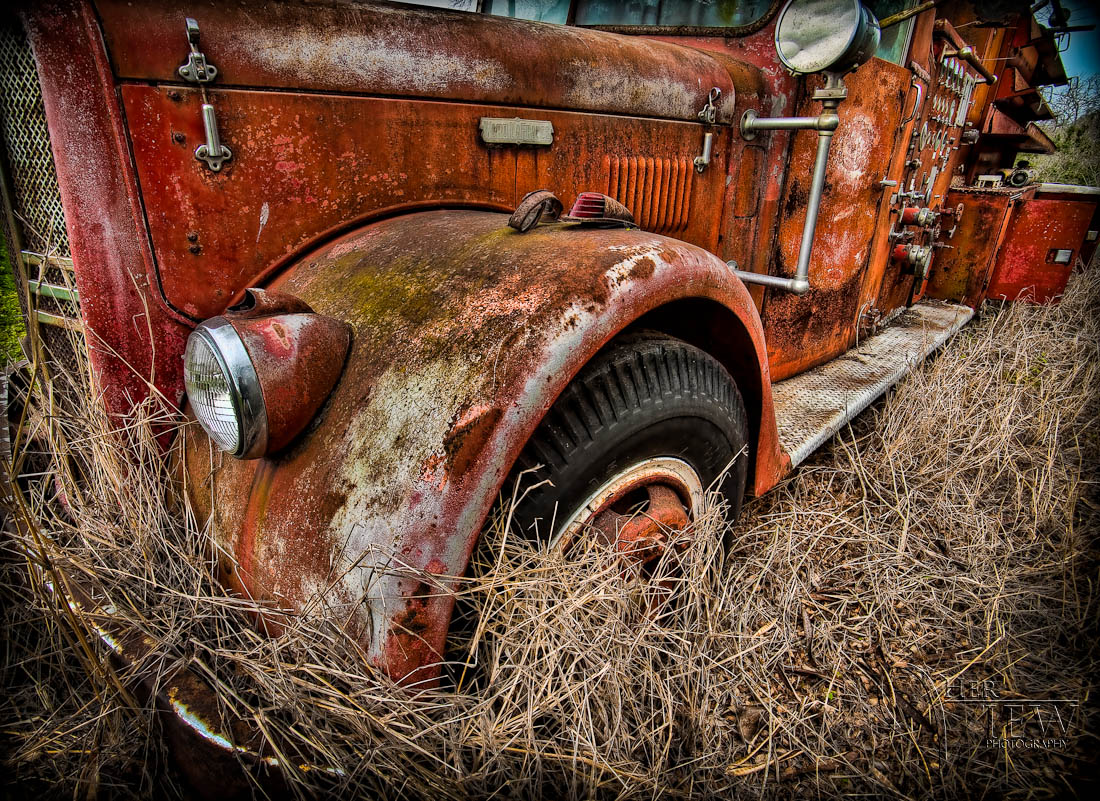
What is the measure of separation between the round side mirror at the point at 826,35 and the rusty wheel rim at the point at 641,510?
1.21 meters

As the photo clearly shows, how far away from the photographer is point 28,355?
145cm

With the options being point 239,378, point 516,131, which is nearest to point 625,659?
point 239,378

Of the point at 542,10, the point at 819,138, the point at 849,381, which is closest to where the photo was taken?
the point at 819,138

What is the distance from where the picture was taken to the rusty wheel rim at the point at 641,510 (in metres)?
1.20

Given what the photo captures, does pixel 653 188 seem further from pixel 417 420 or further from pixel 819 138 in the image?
pixel 417 420

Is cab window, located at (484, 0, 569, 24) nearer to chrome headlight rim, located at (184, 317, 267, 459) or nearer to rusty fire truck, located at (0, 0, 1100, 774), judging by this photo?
rusty fire truck, located at (0, 0, 1100, 774)

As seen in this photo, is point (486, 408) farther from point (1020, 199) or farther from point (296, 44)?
point (1020, 199)

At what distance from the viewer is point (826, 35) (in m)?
1.71

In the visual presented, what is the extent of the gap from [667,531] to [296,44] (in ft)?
4.17

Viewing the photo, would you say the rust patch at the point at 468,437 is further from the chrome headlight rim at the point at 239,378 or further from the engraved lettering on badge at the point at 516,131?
→ the engraved lettering on badge at the point at 516,131

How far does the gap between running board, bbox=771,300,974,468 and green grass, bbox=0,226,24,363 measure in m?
2.32

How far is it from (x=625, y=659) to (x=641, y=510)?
316 millimetres

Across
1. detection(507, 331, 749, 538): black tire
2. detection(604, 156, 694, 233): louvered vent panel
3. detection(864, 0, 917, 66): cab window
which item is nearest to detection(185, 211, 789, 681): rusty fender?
detection(507, 331, 749, 538): black tire

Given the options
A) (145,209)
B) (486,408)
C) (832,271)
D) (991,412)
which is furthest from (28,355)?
(991,412)
